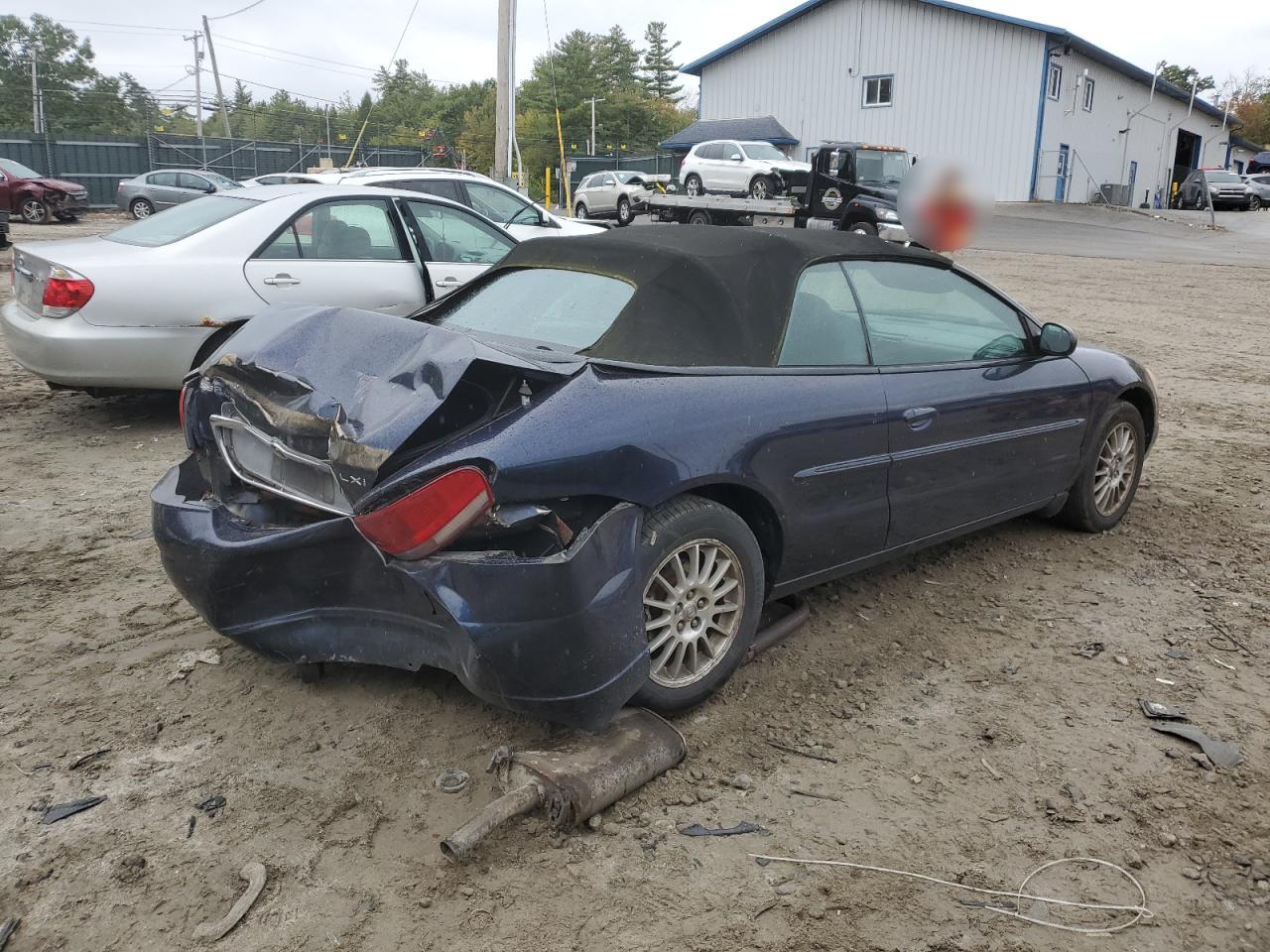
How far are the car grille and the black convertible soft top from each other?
2.97ft

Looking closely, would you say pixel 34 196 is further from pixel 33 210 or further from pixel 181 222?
pixel 181 222

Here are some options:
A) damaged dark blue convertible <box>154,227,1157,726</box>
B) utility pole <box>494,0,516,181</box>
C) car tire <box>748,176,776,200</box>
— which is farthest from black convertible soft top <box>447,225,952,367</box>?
car tire <box>748,176,776,200</box>

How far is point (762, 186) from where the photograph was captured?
82.7 ft

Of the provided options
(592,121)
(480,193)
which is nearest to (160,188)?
(480,193)

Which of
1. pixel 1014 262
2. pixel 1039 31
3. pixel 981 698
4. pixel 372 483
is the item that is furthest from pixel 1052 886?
pixel 1039 31

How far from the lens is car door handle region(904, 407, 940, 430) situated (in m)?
3.72

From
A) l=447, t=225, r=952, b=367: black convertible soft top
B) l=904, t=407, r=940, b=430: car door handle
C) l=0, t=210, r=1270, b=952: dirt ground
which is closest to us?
l=0, t=210, r=1270, b=952: dirt ground

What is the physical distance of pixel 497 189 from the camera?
34.9ft

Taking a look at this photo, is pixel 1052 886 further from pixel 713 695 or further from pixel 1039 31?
pixel 1039 31

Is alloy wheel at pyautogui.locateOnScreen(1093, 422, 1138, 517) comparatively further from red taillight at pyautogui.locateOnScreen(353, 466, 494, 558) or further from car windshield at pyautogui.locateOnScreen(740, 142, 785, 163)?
car windshield at pyautogui.locateOnScreen(740, 142, 785, 163)

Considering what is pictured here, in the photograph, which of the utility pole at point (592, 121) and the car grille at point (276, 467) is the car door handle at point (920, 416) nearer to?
the car grille at point (276, 467)

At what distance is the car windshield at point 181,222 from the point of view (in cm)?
640

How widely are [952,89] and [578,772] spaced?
3720 cm

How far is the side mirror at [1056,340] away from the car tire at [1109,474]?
52cm
